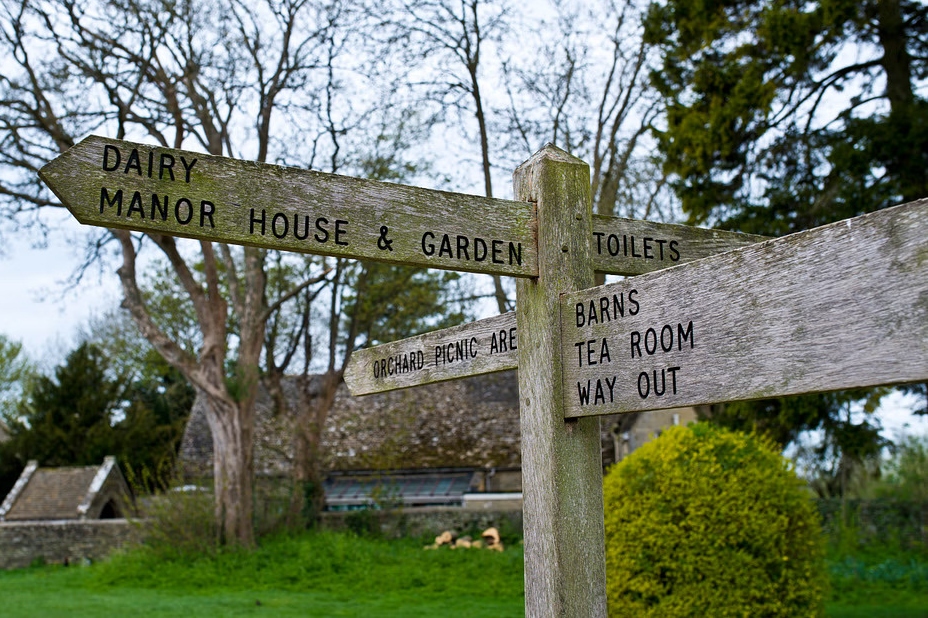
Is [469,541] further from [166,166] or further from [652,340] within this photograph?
[166,166]

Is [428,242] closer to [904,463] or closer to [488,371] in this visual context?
[488,371]

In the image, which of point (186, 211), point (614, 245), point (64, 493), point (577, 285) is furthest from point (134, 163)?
point (64, 493)

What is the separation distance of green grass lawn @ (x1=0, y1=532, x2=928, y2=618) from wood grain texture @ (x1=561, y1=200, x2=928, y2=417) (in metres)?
10.2

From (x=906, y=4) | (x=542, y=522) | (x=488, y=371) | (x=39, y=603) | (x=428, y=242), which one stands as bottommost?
(x=39, y=603)

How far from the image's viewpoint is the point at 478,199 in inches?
125

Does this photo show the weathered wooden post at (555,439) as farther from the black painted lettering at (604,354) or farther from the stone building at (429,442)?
the stone building at (429,442)

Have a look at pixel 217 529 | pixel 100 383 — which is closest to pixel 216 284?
pixel 217 529

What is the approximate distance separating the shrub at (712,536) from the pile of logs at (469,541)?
12.5m

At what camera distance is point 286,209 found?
2834 mm

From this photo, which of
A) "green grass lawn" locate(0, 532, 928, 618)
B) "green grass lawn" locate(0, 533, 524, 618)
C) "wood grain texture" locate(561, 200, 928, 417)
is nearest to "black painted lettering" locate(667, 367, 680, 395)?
"wood grain texture" locate(561, 200, 928, 417)

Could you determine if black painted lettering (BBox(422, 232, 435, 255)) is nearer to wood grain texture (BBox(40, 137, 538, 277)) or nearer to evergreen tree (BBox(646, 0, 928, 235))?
wood grain texture (BBox(40, 137, 538, 277))

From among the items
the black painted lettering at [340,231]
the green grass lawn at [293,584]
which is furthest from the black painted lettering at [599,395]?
the green grass lawn at [293,584]

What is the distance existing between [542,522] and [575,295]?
81 centimetres

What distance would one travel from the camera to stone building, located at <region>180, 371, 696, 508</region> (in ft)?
102
